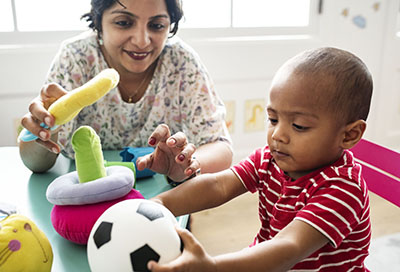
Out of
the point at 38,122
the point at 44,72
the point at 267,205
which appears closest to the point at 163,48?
the point at 38,122

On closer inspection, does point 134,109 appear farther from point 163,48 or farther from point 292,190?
point 292,190

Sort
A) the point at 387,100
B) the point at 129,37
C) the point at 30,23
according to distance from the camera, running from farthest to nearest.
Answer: the point at 387,100 < the point at 30,23 < the point at 129,37

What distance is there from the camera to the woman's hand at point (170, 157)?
948 millimetres

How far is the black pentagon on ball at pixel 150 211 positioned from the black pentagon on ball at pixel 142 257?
0.17ft

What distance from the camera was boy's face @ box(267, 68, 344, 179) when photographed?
2.51 ft

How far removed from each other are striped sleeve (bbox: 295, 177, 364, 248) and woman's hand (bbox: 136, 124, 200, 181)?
0.30 m

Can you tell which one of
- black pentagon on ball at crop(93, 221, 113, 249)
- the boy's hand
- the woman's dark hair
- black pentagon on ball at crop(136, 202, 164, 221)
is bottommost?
the boy's hand

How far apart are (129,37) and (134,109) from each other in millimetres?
240

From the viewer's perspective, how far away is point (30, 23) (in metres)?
1.95

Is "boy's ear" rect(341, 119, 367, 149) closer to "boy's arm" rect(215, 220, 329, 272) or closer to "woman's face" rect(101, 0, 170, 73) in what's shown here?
"boy's arm" rect(215, 220, 329, 272)

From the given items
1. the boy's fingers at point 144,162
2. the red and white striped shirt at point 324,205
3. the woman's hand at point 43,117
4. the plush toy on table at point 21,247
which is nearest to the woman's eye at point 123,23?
the woman's hand at point 43,117

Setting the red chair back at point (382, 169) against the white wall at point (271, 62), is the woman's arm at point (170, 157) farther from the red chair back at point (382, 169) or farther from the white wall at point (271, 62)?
the white wall at point (271, 62)

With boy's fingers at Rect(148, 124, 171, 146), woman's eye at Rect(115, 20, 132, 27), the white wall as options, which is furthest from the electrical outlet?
boy's fingers at Rect(148, 124, 171, 146)

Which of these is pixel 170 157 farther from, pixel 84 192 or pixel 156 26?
pixel 156 26
